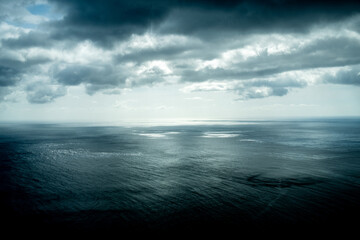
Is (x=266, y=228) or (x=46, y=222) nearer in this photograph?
(x=266, y=228)

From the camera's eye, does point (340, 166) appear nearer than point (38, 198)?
No

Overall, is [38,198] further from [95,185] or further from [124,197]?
[124,197]

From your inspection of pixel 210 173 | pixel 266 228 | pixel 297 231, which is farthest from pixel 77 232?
pixel 210 173

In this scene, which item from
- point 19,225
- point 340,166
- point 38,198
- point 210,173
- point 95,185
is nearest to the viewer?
point 19,225

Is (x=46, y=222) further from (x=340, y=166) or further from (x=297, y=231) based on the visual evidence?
(x=340, y=166)

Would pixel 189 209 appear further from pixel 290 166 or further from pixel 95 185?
pixel 290 166

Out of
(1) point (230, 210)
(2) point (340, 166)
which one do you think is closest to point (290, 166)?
(2) point (340, 166)

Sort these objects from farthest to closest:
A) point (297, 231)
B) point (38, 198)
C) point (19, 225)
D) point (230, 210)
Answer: point (38, 198)
point (230, 210)
point (19, 225)
point (297, 231)

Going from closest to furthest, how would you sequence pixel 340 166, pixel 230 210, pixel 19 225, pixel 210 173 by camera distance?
pixel 19 225, pixel 230 210, pixel 210 173, pixel 340 166

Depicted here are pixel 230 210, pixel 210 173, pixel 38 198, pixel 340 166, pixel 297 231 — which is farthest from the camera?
pixel 340 166
